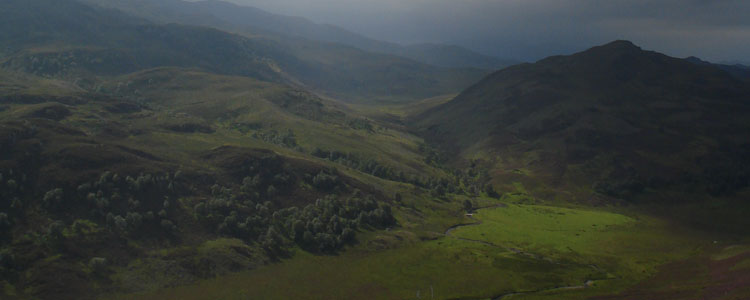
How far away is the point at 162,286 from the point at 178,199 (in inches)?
1976

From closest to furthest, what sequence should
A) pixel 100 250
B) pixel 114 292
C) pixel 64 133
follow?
1. pixel 114 292
2. pixel 100 250
3. pixel 64 133

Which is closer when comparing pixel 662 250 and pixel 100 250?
pixel 100 250

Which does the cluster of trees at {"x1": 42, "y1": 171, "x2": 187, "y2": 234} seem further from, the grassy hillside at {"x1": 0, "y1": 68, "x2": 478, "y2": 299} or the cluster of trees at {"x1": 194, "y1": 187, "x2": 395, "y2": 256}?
the cluster of trees at {"x1": 194, "y1": 187, "x2": 395, "y2": 256}

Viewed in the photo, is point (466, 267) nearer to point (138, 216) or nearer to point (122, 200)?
point (138, 216)

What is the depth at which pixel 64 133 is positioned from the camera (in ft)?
610

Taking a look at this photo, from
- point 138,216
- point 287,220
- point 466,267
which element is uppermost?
point 138,216

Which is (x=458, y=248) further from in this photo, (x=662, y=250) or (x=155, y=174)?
Answer: (x=155, y=174)

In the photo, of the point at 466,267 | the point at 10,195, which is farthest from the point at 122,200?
the point at 466,267

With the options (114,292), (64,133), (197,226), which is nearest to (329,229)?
(197,226)

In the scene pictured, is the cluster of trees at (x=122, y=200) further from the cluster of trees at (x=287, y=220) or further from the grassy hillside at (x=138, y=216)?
the cluster of trees at (x=287, y=220)

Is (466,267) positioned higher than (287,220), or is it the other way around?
(466,267)

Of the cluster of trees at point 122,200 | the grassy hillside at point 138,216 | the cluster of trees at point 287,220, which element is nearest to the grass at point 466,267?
the cluster of trees at point 287,220

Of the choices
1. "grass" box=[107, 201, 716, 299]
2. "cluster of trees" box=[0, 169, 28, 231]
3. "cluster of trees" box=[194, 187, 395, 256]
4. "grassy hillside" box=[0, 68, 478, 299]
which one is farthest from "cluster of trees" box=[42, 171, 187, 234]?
"grass" box=[107, 201, 716, 299]

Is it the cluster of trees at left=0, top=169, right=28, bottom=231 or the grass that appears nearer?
the cluster of trees at left=0, top=169, right=28, bottom=231
